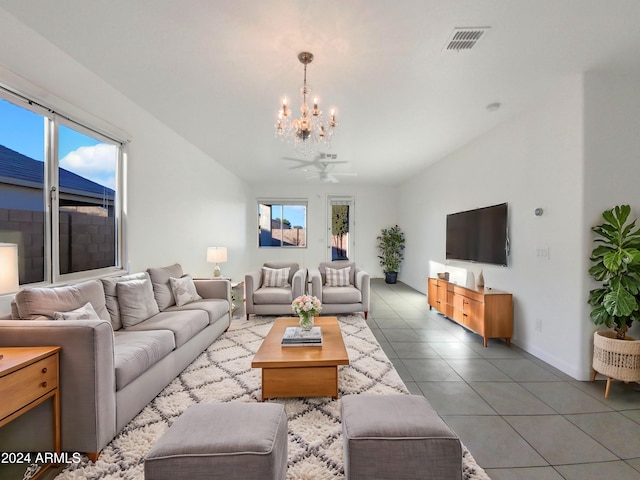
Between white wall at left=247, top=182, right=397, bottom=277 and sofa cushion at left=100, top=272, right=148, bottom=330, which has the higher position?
white wall at left=247, top=182, right=397, bottom=277

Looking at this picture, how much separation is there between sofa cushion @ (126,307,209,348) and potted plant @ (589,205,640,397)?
3.77m

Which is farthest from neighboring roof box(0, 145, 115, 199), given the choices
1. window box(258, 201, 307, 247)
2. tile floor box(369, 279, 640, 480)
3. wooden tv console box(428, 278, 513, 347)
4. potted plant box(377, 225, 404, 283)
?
potted plant box(377, 225, 404, 283)

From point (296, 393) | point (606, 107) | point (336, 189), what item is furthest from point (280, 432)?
point (336, 189)

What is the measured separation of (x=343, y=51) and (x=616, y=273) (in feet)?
10.2

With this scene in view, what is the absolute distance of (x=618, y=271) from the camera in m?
2.62

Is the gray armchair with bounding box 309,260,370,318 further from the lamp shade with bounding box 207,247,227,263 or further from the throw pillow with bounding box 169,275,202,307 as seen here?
the throw pillow with bounding box 169,275,202,307

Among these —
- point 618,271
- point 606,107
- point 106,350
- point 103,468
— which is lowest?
point 103,468

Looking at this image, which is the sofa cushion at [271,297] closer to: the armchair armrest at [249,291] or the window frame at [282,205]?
the armchair armrest at [249,291]

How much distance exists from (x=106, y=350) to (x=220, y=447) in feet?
3.59

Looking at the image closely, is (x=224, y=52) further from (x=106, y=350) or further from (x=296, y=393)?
(x=296, y=393)

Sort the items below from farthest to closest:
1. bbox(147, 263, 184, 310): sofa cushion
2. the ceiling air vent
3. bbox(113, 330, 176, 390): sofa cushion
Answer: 1. bbox(147, 263, 184, 310): sofa cushion
2. the ceiling air vent
3. bbox(113, 330, 176, 390): sofa cushion

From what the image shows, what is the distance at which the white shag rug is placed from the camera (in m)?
1.71

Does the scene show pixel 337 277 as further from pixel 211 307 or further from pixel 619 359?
pixel 619 359

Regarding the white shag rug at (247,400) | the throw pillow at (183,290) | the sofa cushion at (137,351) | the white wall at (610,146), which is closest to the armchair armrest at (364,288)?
the white shag rug at (247,400)
